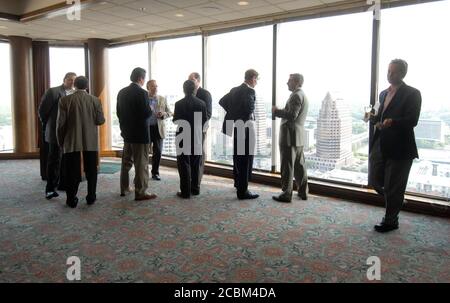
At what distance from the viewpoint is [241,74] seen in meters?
6.57

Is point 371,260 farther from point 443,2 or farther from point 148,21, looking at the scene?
point 148,21

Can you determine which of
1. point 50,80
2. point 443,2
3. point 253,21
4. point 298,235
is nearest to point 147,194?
point 298,235

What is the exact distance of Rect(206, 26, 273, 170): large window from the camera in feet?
20.5

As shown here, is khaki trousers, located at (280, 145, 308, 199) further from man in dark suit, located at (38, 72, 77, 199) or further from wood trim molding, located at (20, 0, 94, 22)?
wood trim molding, located at (20, 0, 94, 22)

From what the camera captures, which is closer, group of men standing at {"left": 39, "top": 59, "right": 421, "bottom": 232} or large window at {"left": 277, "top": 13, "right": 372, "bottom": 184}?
group of men standing at {"left": 39, "top": 59, "right": 421, "bottom": 232}

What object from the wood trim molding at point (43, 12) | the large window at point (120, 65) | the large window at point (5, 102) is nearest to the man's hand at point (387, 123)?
the wood trim molding at point (43, 12)

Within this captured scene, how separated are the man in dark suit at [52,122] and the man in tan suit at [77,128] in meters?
0.63

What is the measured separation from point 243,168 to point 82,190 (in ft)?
8.19

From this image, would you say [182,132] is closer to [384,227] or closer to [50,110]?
[50,110]

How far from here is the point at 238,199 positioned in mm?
5062

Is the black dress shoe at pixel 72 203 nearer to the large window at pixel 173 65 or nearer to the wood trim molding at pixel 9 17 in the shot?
the large window at pixel 173 65

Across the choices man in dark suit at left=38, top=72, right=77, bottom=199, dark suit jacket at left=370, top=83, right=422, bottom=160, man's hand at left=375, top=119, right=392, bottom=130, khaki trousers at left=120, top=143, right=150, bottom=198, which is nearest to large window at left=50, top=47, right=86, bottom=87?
man in dark suit at left=38, top=72, right=77, bottom=199

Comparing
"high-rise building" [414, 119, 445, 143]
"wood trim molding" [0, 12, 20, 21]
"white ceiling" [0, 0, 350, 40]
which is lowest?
"high-rise building" [414, 119, 445, 143]

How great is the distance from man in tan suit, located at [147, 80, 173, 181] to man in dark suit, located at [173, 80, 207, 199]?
131 centimetres
